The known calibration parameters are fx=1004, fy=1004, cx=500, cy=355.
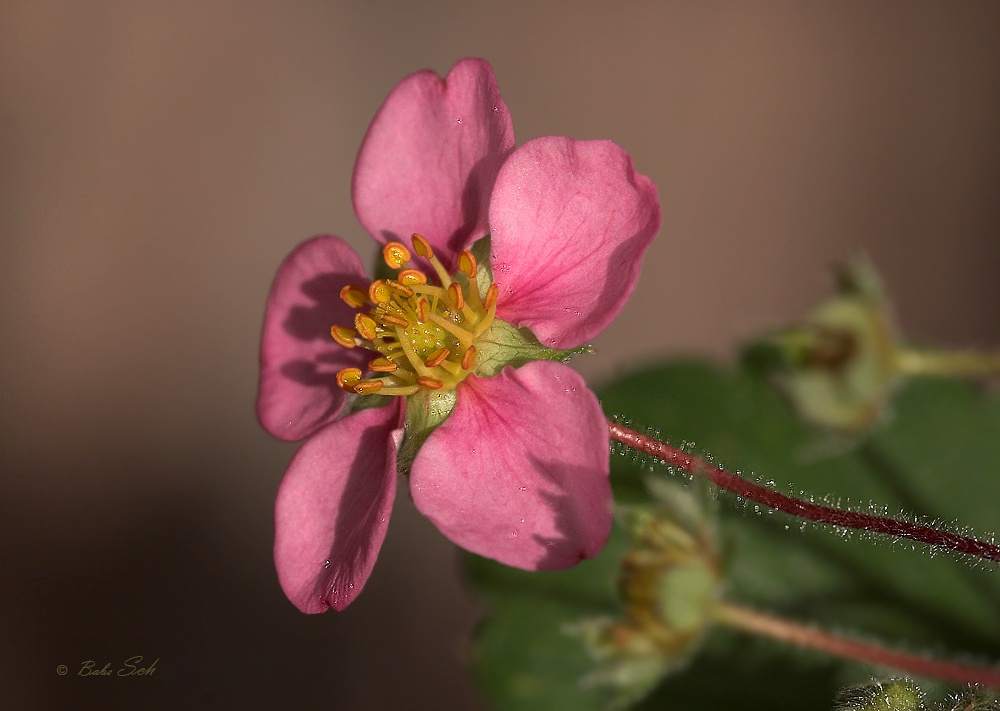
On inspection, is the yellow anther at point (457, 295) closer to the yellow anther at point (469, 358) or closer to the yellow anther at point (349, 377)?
the yellow anther at point (469, 358)

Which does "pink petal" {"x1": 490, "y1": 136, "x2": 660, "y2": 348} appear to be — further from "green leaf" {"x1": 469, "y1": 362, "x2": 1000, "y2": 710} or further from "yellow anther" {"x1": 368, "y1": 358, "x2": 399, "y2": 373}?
"green leaf" {"x1": 469, "y1": 362, "x2": 1000, "y2": 710}

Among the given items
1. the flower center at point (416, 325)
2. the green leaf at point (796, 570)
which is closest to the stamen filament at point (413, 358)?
the flower center at point (416, 325)

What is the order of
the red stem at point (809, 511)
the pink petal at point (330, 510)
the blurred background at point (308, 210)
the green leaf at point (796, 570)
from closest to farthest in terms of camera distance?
1. the red stem at point (809, 511)
2. the pink petal at point (330, 510)
3. the green leaf at point (796, 570)
4. the blurred background at point (308, 210)

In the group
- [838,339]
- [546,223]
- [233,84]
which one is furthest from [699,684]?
[233,84]

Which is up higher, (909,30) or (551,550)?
(909,30)

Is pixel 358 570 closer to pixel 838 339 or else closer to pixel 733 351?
pixel 838 339

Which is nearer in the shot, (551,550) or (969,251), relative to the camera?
(551,550)

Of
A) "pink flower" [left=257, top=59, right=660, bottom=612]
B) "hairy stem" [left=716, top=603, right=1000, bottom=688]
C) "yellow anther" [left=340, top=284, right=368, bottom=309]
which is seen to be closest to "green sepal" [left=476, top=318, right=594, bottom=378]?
"pink flower" [left=257, top=59, right=660, bottom=612]

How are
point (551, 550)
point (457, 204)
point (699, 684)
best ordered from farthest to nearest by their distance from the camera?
point (699, 684), point (457, 204), point (551, 550)
